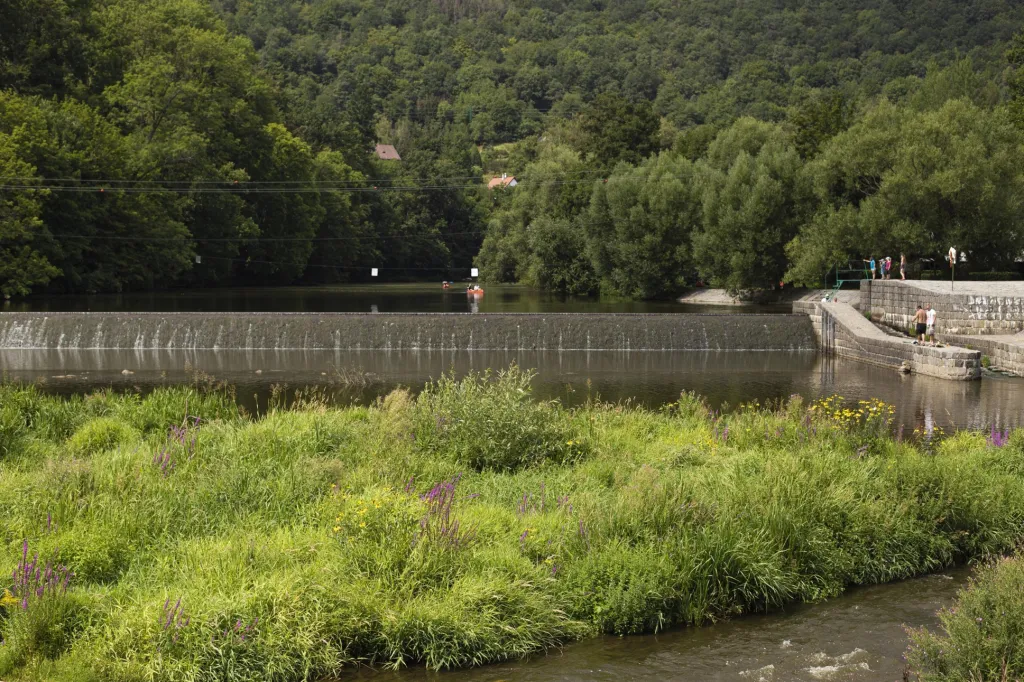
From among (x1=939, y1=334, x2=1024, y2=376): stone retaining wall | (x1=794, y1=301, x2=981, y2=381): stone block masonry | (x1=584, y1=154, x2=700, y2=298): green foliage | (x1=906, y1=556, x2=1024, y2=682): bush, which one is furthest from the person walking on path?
(x1=584, y1=154, x2=700, y2=298): green foliage

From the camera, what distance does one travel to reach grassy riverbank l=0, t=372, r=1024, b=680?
7.30 m

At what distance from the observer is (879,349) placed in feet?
89.6

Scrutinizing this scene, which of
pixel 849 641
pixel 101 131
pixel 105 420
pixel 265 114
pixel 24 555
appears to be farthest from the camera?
pixel 265 114

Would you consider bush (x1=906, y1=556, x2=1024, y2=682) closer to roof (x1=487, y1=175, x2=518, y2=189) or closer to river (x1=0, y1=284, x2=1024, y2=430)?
river (x1=0, y1=284, x2=1024, y2=430)

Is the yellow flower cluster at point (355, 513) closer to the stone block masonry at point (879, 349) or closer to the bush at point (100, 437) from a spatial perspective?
the bush at point (100, 437)

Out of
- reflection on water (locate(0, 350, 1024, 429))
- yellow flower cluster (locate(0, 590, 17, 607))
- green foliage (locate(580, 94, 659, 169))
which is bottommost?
reflection on water (locate(0, 350, 1024, 429))

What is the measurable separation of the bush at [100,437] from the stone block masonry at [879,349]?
1848 cm

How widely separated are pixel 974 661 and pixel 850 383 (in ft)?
59.9

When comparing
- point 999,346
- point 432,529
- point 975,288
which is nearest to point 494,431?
point 432,529

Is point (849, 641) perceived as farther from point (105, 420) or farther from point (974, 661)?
point (105, 420)

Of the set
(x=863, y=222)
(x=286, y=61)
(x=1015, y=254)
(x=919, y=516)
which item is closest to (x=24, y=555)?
(x=919, y=516)

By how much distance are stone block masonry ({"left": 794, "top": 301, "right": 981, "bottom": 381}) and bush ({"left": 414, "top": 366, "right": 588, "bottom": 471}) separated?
1461 cm

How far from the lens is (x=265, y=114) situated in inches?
2867

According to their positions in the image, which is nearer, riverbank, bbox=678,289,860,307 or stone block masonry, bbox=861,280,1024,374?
stone block masonry, bbox=861,280,1024,374
